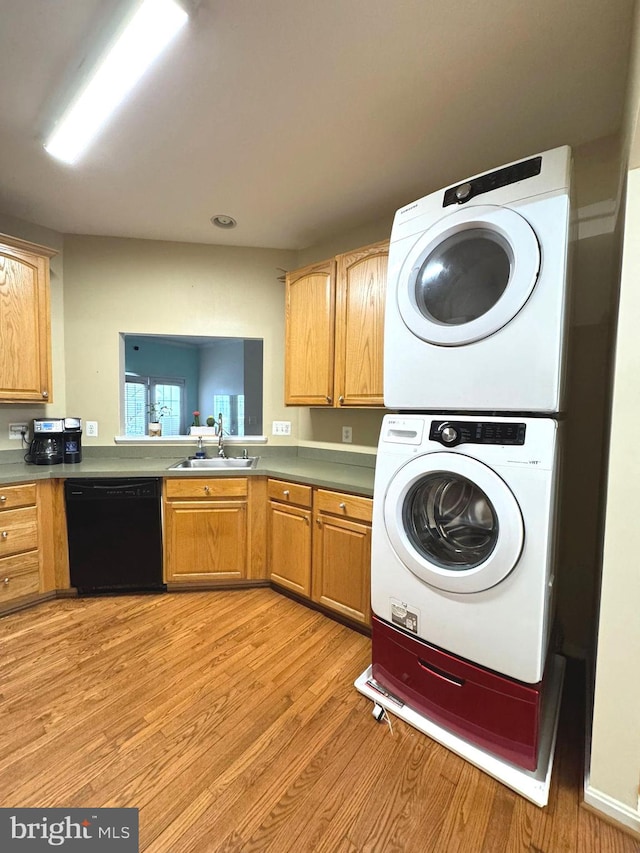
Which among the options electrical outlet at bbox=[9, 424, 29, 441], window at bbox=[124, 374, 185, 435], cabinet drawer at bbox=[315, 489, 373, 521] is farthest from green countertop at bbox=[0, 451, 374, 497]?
window at bbox=[124, 374, 185, 435]

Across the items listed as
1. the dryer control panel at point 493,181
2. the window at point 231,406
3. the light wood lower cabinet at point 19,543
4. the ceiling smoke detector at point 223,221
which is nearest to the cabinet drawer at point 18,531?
the light wood lower cabinet at point 19,543

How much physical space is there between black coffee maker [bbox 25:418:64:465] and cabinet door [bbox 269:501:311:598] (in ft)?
5.02

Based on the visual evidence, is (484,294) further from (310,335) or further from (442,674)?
(442,674)

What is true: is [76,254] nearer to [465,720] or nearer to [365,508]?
[365,508]

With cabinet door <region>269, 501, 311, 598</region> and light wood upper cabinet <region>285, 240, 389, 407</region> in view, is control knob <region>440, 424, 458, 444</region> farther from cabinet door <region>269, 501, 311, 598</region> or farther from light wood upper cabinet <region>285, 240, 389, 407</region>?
cabinet door <region>269, 501, 311, 598</region>

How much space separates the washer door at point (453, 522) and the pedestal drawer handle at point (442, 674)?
0.34 meters

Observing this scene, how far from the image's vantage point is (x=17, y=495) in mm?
2133

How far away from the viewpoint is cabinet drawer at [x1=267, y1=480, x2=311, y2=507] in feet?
7.23

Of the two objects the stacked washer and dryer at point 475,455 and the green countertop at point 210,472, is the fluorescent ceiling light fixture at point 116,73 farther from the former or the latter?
the green countertop at point 210,472

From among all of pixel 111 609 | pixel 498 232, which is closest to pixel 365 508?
pixel 498 232

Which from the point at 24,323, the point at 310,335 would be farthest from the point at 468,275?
the point at 24,323

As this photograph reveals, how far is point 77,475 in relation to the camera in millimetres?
2234

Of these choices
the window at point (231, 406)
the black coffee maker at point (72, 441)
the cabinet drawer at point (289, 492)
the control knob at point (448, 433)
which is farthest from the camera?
the window at point (231, 406)

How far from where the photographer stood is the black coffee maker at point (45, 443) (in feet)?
7.90
